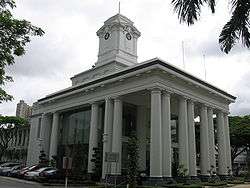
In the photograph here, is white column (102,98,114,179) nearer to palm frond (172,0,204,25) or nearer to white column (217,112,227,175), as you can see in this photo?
white column (217,112,227,175)

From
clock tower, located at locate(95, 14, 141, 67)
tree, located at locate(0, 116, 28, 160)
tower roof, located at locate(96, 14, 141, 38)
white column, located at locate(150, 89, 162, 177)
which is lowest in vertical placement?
white column, located at locate(150, 89, 162, 177)

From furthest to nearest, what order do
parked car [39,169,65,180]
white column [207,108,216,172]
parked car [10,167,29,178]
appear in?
parked car [10,167,29,178] → white column [207,108,216,172] → parked car [39,169,65,180]

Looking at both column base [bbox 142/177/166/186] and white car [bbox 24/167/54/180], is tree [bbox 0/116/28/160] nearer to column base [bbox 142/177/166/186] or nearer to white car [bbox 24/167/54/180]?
white car [bbox 24/167/54/180]

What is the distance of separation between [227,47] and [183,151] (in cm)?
2253

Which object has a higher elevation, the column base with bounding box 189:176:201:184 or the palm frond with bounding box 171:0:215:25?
the palm frond with bounding box 171:0:215:25

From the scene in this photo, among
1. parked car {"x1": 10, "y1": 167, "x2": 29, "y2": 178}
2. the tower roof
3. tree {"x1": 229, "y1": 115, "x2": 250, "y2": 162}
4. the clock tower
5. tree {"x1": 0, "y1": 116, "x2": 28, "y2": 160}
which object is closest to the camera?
parked car {"x1": 10, "y1": 167, "x2": 29, "y2": 178}

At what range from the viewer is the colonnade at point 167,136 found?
31453 millimetres

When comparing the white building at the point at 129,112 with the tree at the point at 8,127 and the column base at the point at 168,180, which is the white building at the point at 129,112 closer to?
the column base at the point at 168,180

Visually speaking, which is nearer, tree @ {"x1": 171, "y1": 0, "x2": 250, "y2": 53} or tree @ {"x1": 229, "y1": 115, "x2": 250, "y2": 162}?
tree @ {"x1": 171, "y1": 0, "x2": 250, "y2": 53}

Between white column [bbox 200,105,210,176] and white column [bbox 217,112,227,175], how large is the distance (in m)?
4.20

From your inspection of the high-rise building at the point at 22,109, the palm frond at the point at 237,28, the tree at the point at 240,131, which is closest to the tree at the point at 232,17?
the palm frond at the point at 237,28

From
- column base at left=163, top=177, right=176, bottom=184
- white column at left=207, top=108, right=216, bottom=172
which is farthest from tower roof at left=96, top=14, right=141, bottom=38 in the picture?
column base at left=163, top=177, right=176, bottom=184

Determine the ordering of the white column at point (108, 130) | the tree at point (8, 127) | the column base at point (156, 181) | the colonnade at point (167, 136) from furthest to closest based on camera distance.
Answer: the tree at point (8, 127)
the white column at point (108, 130)
the colonnade at point (167, 136)
the column base at point (156, 181)

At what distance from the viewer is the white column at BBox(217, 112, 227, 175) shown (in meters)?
40.8
